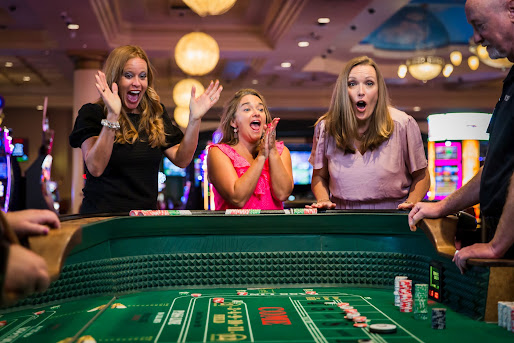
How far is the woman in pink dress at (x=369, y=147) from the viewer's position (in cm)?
268

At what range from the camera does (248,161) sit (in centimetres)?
307

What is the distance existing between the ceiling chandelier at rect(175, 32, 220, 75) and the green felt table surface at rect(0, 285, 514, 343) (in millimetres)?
4640

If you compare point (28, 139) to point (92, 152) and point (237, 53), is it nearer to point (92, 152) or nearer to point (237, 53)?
point (237, 53)

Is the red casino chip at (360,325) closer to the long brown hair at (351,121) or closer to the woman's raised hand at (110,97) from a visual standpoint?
the long brown hair at (351,121)

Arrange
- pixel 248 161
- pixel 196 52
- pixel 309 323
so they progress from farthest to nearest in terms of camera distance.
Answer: pixel 196 52 → pixel 248 161 → pixel 309 323

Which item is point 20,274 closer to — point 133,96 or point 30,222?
point 30,222

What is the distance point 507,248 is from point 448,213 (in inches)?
14.9

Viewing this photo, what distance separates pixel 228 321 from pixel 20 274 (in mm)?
765

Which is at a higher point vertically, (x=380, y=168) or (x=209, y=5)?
(x=209, y=5)

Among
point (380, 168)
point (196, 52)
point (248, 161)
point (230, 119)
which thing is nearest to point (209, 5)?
point (196, 52)

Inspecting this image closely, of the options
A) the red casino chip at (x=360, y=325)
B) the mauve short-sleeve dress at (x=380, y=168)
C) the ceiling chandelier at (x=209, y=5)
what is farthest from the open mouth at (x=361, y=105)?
the ceiling chandelier at (x=209, y=5)

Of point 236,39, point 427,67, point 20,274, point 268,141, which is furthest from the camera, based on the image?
point 236,39

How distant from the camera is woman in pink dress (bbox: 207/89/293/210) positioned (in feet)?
9.45

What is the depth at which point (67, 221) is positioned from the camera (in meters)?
1.91
